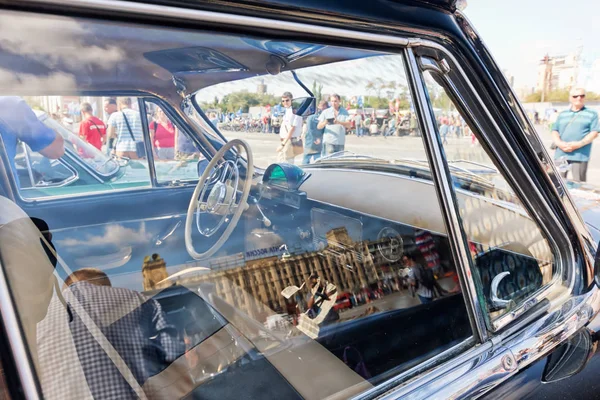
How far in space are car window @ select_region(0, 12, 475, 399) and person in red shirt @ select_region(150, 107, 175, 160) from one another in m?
0.06

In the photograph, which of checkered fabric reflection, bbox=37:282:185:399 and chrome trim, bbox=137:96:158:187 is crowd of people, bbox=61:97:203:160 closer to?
chrome trim, bbox=137:96:158:187

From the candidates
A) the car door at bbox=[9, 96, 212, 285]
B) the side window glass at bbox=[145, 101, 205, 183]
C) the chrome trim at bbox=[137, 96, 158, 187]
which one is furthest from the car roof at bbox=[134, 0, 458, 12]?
the side window glass at bbox=[145, 101, 205, 183]

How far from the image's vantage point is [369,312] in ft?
4.42

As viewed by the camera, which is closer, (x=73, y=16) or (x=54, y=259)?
(x=73, y=16)

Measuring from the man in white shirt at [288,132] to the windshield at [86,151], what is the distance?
65 centimetres

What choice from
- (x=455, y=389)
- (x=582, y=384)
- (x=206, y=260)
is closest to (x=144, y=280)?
(x=206, y=260)

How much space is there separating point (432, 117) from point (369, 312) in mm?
614

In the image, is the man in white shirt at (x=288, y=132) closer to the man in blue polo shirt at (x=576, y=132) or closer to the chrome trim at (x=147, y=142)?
the chrome trim at (x=147, y=142)

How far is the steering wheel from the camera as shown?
1714 millimetres

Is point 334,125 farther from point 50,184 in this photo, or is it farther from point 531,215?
point 50,184

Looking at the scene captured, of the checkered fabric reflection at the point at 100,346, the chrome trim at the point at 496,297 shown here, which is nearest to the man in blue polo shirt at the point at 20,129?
the checkered fabric reflection at the point at 100,346

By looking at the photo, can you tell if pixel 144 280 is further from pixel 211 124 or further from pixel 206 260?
pixel 211 124

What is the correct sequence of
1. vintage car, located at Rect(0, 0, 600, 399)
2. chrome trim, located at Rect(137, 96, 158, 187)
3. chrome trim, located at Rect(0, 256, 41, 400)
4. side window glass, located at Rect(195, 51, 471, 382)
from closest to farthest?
chrome trim, located at Rect(0, 256, 41, 400), vintage car, located at Rect(0, 0, 600, 399), side window glass, located at Rect(195, 51, 471, 382), chrome trim, located at Rect(137, 96, 158, 187)

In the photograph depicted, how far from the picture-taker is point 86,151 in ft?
5.06
